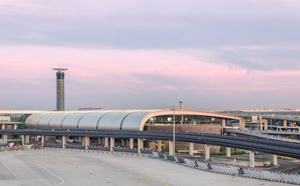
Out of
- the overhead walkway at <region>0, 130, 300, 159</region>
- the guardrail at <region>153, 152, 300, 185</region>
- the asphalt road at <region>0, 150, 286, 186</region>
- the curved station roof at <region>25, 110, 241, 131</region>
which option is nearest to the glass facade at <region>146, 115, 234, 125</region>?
the curved station roof at <region>25, 110, 241, 131</region>

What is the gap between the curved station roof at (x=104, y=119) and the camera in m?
120

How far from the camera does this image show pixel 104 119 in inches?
5197

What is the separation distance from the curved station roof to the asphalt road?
36.1 m

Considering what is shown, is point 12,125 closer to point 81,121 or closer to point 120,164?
point 81,121

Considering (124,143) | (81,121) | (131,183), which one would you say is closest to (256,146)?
(131,183)

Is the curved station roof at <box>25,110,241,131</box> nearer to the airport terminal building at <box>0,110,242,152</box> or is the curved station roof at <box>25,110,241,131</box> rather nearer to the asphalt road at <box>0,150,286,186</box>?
the airport terminal building at <box>0,110,242,152</box>

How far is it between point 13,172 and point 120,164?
2058 cm

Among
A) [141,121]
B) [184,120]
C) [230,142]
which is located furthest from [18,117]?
[230,142]

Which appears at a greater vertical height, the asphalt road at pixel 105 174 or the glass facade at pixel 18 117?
the glass facade at pixel 18 117

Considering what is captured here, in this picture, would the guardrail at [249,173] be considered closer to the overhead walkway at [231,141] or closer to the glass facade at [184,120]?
the overhead walkway at [231,141]

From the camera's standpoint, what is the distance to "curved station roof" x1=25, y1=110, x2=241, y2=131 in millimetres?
120312

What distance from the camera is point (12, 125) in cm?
17212

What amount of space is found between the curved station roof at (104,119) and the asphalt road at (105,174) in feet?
118

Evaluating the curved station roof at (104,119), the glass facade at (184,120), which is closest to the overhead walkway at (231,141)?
the curved station roof at (104,119)
